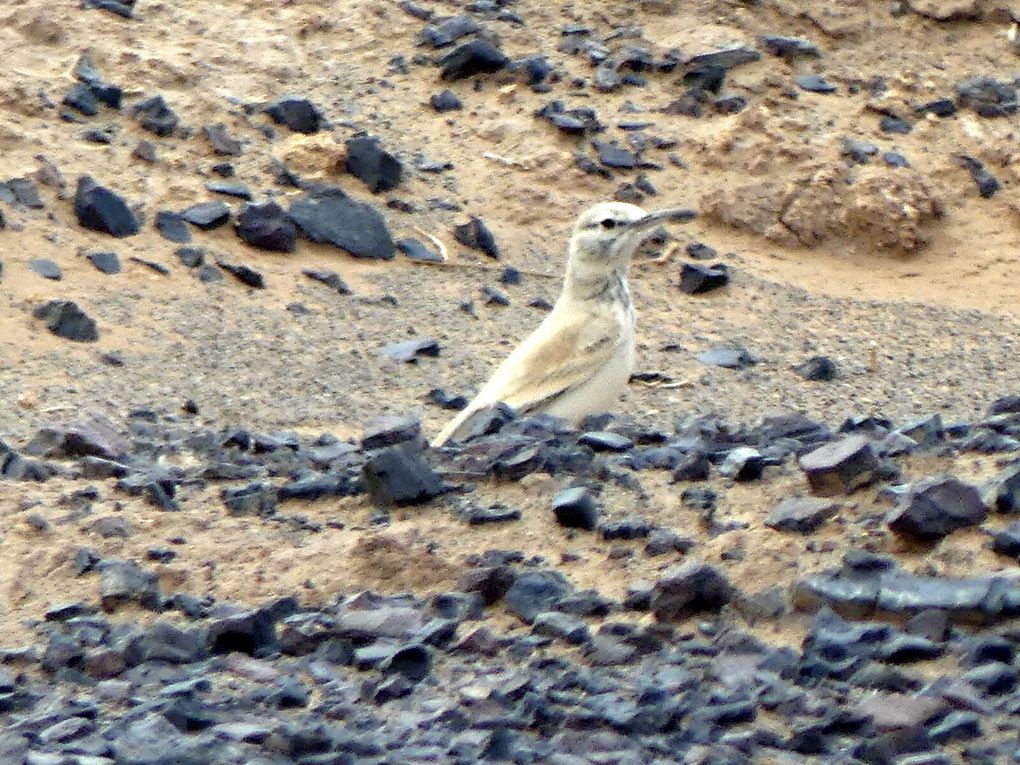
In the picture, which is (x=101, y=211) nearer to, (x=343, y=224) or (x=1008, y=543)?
(x=343, y=224)

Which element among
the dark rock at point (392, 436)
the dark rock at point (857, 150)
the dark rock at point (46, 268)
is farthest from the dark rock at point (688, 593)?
the dark rock at point (857, 150)

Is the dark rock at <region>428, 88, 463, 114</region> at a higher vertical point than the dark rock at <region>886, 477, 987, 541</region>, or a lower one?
lower

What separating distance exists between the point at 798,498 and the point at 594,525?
64cm

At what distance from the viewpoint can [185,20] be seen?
1291 cm

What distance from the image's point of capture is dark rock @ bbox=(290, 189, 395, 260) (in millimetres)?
11430

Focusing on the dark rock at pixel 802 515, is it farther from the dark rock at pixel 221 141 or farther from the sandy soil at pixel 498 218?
the dark rock at pixel 221 141

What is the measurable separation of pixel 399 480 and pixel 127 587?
1.05 m

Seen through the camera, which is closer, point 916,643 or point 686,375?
point 916,643

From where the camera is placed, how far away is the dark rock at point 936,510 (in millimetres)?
5449

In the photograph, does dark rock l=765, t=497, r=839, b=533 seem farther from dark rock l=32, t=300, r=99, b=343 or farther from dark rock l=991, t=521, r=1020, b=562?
dark rock l=32, t=300, r=99, b=343

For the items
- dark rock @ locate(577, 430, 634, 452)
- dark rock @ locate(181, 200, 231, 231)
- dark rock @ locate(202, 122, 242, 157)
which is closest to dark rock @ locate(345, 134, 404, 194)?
dark rock @ locate(202, 122, 242, 157)

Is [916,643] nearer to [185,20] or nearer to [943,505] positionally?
[943,505]

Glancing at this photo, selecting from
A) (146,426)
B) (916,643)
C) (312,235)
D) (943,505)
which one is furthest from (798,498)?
(312,235)

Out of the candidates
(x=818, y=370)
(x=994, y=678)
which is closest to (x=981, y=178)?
(x=818, y=370)
